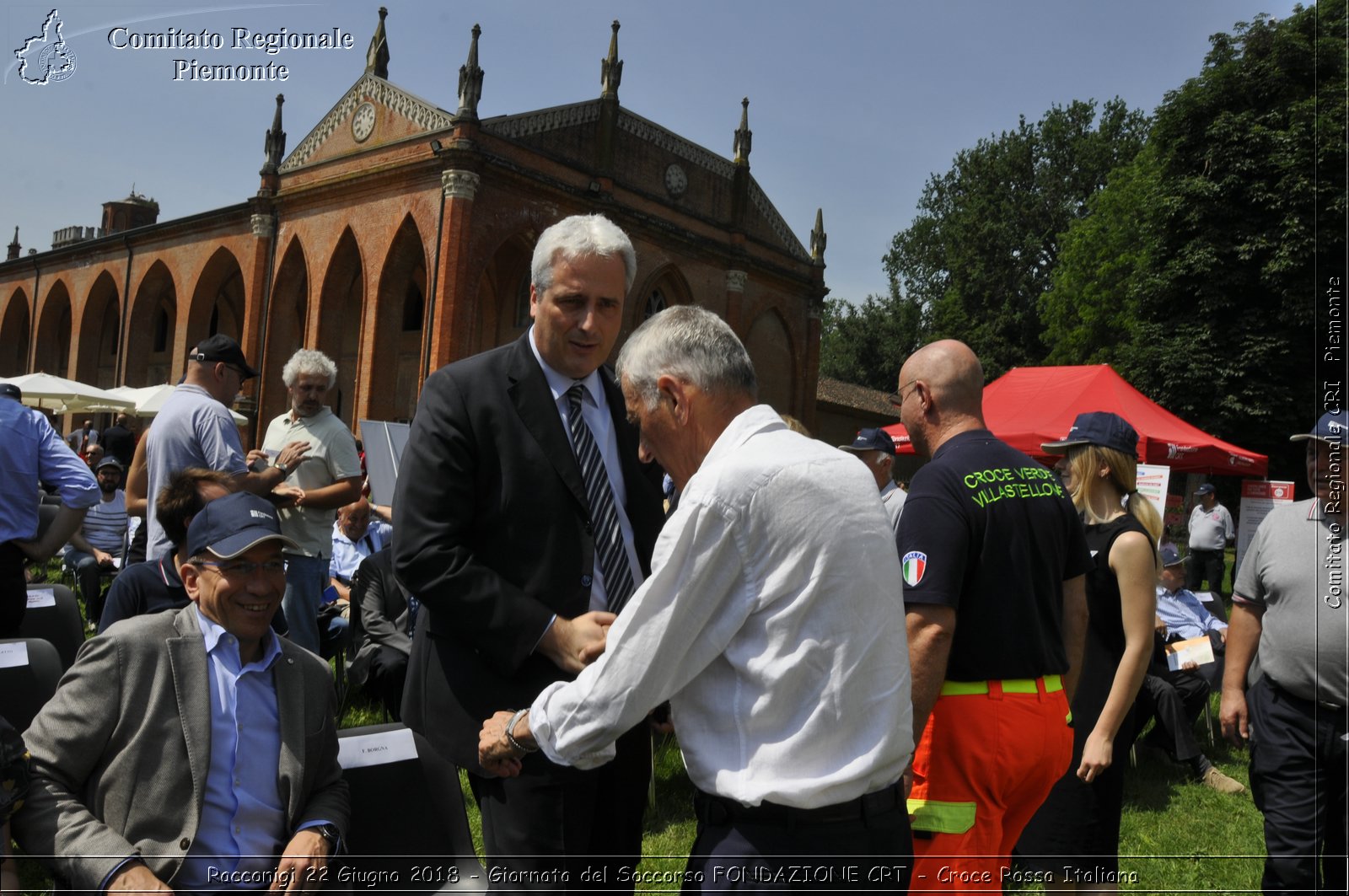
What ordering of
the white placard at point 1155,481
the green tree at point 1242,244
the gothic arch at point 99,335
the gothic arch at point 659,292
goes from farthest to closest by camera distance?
the gothic arch at point 99,335 < the gothic arch at point 659,292 < the green tree at point 1242,244 < the white placard at point 1155,481

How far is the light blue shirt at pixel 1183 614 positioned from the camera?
29.0 feet

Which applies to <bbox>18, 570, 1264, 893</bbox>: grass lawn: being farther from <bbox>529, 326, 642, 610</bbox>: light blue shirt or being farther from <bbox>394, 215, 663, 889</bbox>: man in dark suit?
<bbox>529, 326, 642, 610</bbox>: light blue shirt

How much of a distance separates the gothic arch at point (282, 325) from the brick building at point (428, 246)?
7 centimetres

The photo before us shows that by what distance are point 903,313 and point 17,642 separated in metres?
55.4

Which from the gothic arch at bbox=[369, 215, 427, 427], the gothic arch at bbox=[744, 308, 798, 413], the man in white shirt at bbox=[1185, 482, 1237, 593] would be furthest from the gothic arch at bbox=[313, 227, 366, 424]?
the man in white shirt at bbox=[1185, 482, 1237, 593]

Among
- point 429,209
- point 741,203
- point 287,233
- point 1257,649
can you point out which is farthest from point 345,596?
point 741,203

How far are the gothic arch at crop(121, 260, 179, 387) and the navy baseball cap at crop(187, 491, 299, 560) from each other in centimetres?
3646

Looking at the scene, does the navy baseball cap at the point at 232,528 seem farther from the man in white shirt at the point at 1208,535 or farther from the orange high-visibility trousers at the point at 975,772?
the man in white shirt at the point at 1208,535

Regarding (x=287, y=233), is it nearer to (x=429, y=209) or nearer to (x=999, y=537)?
(x=429, y=209)

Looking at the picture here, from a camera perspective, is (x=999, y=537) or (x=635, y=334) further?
(x=999, y=537)

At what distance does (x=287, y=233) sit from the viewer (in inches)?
1148

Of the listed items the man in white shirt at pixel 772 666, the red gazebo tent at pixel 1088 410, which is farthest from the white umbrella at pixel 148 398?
the man in white shirt at pixel 772 666

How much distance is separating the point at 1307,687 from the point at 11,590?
5897 mm

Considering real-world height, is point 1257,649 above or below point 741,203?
below
